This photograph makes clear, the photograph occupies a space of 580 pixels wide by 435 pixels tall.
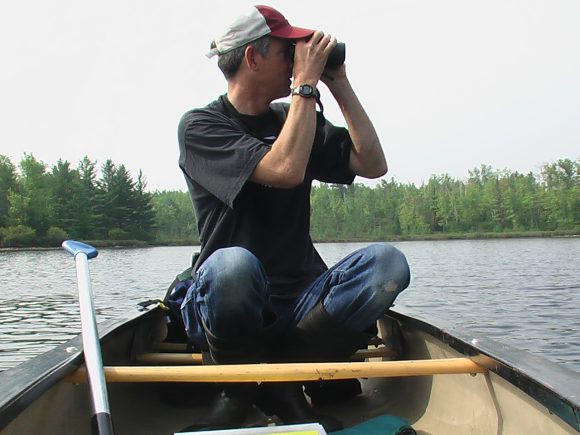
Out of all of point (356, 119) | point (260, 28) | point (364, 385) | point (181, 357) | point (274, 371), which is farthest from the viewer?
point (364, 385)

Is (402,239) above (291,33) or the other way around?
the other way around

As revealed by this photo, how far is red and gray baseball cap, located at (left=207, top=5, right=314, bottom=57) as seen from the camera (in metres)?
2.12

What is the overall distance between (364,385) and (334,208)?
263 feet

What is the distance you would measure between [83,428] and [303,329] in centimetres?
80

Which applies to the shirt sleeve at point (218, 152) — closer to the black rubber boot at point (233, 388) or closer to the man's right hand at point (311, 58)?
the man's right hand at point (311, 58)

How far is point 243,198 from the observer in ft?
7.18

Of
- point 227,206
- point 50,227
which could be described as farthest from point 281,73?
point 50,227

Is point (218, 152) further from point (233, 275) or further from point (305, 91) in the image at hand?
point (233, 275)

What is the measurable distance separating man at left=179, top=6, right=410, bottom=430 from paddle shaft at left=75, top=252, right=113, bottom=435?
352mm

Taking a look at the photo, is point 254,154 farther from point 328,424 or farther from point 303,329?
point 328,424

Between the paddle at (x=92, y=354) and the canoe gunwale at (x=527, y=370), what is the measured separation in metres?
1.04

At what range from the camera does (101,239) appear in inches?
2616

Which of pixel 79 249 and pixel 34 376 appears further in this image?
pixel 79 249

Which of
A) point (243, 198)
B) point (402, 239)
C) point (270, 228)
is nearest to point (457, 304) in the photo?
point (270, 228)
